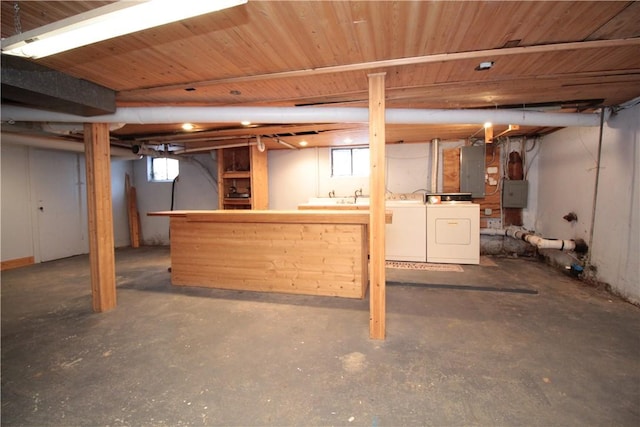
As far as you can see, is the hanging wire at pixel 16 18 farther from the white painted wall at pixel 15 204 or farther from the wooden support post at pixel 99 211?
the white painted wall at pixel 15 204

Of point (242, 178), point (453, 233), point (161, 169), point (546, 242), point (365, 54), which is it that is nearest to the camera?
point (365, 54)

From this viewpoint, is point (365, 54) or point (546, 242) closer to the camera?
point (365, 54)

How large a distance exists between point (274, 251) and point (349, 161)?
324cm

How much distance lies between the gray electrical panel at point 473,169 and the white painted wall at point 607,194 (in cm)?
102

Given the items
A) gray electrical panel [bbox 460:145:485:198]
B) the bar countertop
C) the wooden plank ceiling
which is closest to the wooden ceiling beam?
the wooden plank ceiling

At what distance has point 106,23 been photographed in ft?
4.44

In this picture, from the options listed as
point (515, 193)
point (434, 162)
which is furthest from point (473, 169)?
point (515, 193)

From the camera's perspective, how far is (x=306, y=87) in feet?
8.71

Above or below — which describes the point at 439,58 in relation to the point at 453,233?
above

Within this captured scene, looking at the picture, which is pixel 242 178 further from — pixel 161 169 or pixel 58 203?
pixel 58 203

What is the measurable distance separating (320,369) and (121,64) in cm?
267

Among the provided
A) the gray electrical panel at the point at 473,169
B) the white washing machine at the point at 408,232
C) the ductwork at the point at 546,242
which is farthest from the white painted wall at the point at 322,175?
the ductwork at the point at 546,242

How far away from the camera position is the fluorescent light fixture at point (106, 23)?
4.02 ft

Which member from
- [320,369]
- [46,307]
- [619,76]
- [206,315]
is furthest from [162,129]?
[619,76]
